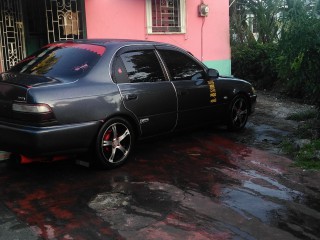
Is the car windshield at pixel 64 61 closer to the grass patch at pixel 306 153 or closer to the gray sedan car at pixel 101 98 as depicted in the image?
the gray sedan car at pixel 101 98

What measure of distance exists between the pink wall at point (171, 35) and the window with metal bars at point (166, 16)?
0.50 feet

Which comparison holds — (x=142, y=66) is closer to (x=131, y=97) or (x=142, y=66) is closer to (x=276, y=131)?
(x=131, y=97)

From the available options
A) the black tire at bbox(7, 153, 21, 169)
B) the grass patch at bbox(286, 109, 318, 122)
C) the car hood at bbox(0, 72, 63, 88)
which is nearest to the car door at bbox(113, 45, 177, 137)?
the car hood at bbox(0, 72, 63, 88)

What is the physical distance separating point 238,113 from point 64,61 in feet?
11.1

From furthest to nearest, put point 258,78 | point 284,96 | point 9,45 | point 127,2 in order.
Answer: point 258,78
point 284,96
point 127,2
point 9,45

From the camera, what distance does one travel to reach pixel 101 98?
4871 mm

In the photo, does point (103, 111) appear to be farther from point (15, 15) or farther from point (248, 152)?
point (15, 15)

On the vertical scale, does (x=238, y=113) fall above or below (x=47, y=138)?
below

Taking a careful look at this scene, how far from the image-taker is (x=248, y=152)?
6102 millimetres

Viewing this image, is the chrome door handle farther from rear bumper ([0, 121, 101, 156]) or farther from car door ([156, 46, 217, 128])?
car door ([156, 46, 217, 128])

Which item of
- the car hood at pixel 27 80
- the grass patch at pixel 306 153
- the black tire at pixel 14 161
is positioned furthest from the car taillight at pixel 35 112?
the grass patch at pixel 306 153

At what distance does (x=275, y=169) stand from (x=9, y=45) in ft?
21.7

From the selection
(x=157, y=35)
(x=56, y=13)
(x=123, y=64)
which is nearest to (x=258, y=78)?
(x=157, y=35)

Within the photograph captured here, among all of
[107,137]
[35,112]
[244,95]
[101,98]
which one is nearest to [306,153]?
[244,95]
